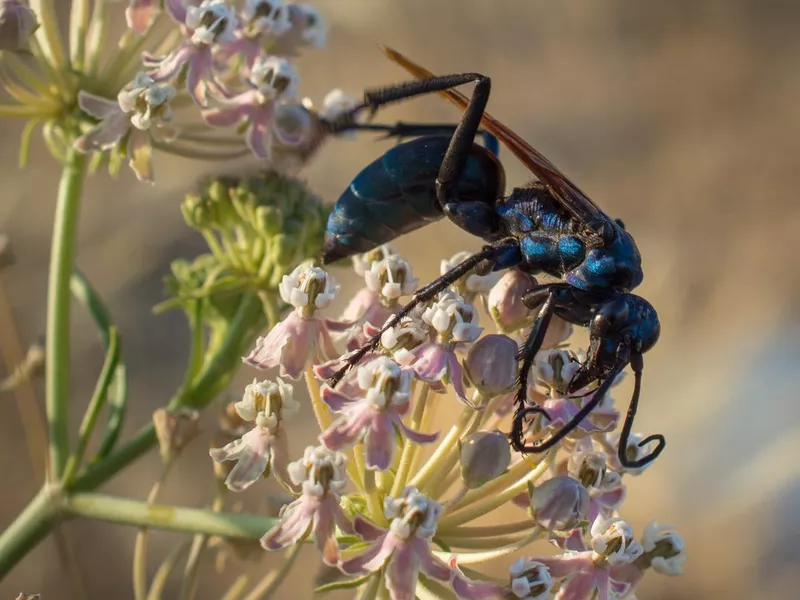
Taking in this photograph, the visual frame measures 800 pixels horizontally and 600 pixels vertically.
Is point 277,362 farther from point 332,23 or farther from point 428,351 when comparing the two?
point 332,23

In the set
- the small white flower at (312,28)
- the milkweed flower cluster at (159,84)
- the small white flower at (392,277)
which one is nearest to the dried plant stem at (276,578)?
the small white flower at (392,277)

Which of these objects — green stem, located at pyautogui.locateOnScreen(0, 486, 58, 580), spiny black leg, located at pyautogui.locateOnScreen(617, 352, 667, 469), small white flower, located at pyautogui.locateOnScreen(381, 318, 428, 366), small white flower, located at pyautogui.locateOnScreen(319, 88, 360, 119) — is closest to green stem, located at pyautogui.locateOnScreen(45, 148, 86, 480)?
green stem, located at pyautogui.locateOnScreen(0, 486, 58, 580)

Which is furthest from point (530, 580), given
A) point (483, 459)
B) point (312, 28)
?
point (312, 28)

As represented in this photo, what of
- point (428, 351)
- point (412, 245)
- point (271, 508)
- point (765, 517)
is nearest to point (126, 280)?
point (412, 245)

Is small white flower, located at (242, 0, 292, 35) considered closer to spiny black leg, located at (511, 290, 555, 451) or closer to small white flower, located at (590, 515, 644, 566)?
spiny black leg, located at (511, 290, 555, 451)

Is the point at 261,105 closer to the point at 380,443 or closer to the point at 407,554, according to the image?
the point at 380,443

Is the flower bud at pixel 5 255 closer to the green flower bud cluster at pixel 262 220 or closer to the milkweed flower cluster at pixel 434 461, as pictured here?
the green flower bud cluster at pixel 262 220
